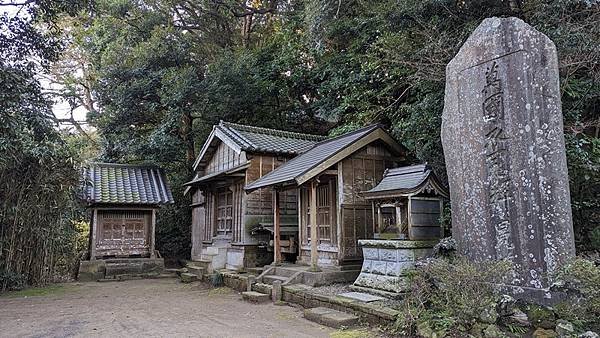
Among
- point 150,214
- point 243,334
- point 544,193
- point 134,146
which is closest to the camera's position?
point 544,193

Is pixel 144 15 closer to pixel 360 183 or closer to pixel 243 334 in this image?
pixel 360 183

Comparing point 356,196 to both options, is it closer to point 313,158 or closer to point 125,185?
point 313,158

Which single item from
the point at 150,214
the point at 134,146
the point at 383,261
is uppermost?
the point at 134,146

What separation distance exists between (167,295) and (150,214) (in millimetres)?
5567

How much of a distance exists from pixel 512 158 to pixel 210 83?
14.1 m

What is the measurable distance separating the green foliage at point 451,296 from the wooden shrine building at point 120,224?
454 inches

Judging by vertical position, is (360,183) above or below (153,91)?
below

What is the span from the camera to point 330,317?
708 cm

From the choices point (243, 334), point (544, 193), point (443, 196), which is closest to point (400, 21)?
point (443, 196)

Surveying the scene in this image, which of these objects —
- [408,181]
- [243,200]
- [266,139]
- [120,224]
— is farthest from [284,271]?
[120,224]

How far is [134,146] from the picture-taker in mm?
17516

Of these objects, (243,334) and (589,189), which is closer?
(243,334)

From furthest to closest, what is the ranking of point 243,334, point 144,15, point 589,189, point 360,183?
point 144,15 → point 360,183 → point 589,189 → point 243,334

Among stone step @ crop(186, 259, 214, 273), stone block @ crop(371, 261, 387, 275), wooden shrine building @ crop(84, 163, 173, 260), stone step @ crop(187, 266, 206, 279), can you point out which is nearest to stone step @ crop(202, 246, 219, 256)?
stone step @ crop(186, 259, 214, 273)
